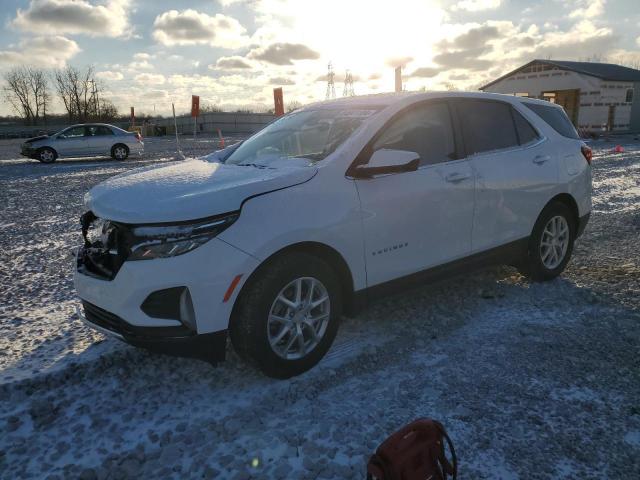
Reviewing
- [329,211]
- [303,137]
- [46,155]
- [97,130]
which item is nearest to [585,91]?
[97,130]

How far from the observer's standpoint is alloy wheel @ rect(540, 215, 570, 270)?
16.0 feet

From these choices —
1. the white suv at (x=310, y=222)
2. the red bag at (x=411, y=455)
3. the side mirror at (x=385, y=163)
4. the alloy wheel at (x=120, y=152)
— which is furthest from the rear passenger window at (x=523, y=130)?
the alloy wheel at (x=120, y=152)

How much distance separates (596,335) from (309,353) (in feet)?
7.24

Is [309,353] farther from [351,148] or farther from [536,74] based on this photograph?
[536,74]

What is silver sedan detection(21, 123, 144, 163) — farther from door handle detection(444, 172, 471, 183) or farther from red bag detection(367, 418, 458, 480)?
red bag detection(367, 418, 458, 480)

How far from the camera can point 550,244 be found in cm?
491

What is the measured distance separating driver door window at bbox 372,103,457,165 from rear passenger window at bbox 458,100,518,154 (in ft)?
0.70

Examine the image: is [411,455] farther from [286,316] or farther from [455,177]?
[455,177]

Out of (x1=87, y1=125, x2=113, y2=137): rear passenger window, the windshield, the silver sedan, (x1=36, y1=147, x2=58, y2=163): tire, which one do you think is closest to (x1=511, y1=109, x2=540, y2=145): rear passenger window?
the windshield

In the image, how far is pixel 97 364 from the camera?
3.41m

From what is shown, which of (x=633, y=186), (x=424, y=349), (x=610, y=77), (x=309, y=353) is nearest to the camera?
(x=309, y=353)

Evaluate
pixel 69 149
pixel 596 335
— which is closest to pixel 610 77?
pixel 69 149

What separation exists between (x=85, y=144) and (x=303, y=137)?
19154 millimetres

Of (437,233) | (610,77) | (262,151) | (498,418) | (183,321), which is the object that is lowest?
(498,418)
